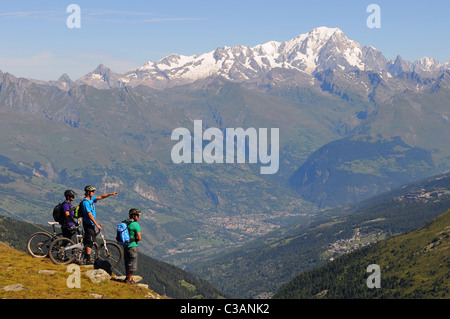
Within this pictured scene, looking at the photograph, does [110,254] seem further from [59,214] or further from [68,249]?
[59,214]

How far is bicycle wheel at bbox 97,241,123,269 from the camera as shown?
5534cm

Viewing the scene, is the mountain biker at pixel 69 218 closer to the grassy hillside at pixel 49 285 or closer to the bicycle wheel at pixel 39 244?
the bicycle wheel at pixel 39 244

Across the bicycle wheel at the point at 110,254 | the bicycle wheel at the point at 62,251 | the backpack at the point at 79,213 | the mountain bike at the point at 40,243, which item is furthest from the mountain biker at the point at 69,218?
the bicycle wheel at the point at 110,254

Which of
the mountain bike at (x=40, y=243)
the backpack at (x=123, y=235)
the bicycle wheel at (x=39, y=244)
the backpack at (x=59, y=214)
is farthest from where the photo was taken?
the bicycle wheel at (x=39, y=244)

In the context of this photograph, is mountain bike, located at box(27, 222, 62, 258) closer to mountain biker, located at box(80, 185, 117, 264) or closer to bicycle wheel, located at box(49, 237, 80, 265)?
bicycle wheel, located at box(49, 237, 80, 265)

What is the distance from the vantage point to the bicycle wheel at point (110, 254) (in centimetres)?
5534

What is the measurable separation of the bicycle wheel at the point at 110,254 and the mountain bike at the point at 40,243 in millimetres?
4997

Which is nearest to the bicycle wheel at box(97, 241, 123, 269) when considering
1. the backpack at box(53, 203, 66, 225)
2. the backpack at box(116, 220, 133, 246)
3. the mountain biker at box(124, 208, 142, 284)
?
the mountain biker at box(124, 208, 142, 284)

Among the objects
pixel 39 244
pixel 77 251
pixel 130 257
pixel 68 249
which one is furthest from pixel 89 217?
pixel 39 244
